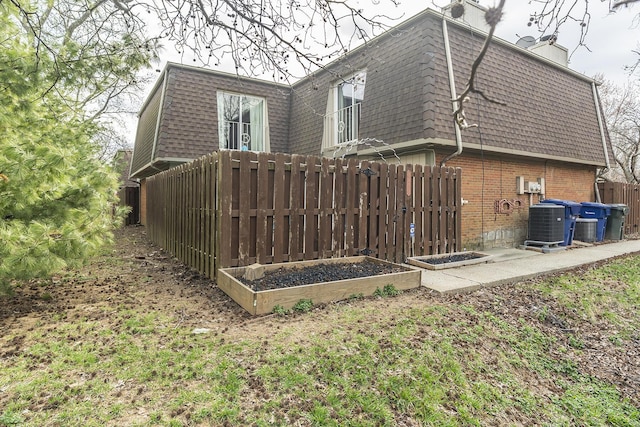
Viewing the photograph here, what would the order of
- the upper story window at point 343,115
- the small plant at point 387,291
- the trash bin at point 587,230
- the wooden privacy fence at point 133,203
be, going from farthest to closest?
the wooden privacy fence at point 133,203 → the upper story window at point 343,115 → the trash bin at point 587,230 → the small plant at point 387,291

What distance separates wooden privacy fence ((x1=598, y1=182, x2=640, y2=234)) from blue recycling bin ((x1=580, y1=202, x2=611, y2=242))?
2.43 metres

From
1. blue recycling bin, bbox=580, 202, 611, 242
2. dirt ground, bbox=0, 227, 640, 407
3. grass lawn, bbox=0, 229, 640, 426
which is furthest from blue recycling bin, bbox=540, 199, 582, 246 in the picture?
dirt ground, bbox=0, 227, 640, 407

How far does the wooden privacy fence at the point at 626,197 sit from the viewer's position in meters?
11.8

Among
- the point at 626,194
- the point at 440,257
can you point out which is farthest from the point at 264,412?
the point at 626,194

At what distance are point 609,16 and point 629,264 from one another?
6573 millimetres

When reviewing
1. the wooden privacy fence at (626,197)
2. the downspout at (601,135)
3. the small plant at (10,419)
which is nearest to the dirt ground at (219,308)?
the small plant at (10,419)

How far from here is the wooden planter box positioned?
3.67 meters

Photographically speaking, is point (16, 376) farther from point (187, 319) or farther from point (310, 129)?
point (310, 129)

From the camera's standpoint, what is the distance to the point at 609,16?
258cm

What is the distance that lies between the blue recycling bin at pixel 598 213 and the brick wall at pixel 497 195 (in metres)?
0.80

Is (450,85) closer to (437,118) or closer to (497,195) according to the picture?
(437,118)

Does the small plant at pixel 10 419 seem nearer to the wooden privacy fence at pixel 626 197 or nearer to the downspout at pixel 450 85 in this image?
the downspout at pixel 450 85

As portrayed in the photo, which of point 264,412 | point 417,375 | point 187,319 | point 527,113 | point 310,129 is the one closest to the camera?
point 264,412

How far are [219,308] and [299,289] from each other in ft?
3.17
